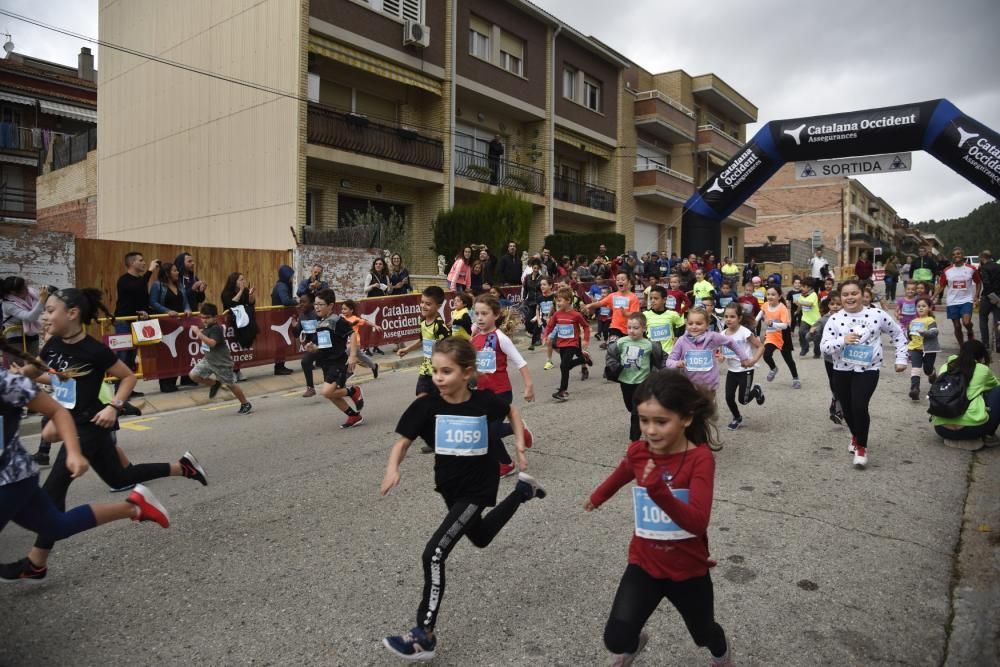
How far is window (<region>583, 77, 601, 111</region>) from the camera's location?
31000 millimetres

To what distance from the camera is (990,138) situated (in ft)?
45.0

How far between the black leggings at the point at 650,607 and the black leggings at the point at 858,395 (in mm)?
4120

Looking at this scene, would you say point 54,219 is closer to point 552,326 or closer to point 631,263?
point 631,263

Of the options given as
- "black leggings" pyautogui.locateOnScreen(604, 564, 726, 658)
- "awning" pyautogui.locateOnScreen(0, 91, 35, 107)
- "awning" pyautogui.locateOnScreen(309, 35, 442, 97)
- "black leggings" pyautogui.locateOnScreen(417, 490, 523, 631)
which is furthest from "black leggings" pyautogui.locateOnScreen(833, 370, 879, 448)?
"awning" pyautogui.locateOnScreen(0, 91, 35, 107)

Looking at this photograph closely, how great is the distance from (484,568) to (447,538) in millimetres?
954

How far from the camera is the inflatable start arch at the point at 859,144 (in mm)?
13977

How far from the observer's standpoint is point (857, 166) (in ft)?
52.5

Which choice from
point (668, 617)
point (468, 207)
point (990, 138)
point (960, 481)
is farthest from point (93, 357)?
point (468, 207)

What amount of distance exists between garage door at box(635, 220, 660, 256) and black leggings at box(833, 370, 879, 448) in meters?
28.5

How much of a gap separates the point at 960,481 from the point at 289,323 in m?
10.4

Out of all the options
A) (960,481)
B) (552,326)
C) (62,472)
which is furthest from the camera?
(552,326)

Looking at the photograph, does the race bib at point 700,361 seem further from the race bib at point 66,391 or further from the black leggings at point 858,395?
the race bib at point 66,391

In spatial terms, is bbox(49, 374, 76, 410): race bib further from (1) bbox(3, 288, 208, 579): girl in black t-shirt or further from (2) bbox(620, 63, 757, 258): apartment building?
(2) bbox(620, 63, 757, 258): apartment building

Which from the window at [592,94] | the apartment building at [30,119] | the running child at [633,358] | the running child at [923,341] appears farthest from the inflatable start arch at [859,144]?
the apartment building at [30,119]
